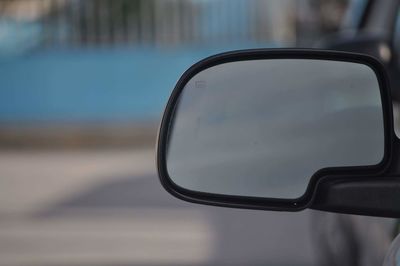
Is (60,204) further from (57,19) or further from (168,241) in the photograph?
(57,19)

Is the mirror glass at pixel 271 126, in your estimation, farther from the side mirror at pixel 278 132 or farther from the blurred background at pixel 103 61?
the blurred background at pixel 103 61

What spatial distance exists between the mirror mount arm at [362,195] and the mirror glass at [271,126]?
0.25 ft

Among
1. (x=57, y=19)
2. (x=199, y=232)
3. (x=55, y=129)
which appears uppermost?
(x=57, y=19)

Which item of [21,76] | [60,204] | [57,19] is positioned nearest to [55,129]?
[21,76]

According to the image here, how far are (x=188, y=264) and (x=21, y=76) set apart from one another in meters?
6.67

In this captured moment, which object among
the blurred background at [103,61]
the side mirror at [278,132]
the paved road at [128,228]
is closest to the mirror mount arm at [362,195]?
the side mirror at [278,132]

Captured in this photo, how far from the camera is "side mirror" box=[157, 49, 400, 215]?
1509 mm

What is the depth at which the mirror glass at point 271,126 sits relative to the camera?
1.62 meters

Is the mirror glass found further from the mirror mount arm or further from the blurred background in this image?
the blurred background

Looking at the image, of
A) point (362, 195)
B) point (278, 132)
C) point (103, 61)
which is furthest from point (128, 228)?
point (103, 61)

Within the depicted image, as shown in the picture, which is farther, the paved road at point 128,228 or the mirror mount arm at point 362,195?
the paved road at point 128,228

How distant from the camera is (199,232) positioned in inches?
229

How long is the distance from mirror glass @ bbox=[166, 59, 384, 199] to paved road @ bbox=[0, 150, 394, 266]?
259cm

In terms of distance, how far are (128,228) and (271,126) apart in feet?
13.5
